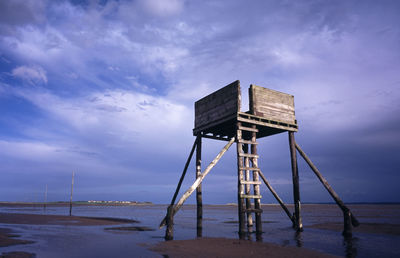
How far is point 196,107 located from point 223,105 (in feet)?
9.19

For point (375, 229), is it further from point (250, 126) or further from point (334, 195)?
point (250, 126)

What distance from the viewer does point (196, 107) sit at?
16641 mm

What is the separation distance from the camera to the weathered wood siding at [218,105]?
13534 millimetres

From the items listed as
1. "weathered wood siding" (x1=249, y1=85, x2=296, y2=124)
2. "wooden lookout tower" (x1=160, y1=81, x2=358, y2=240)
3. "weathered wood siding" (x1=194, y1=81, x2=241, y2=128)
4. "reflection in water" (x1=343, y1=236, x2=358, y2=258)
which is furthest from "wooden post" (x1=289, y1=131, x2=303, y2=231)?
"weathered wood siding" (x1=194, y1=81, x2=241, y2=128)

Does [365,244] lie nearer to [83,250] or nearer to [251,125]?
[251,125]

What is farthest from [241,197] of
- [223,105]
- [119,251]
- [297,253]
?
[119,251]

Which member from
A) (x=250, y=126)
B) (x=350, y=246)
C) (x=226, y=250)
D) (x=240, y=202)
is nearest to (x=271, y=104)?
(x=250, y=126)

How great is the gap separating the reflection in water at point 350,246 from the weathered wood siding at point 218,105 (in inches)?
307

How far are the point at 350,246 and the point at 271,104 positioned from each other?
26.4 ft

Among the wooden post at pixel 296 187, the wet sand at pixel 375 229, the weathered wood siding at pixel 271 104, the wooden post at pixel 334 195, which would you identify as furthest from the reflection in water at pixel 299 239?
the weathered wood siding at pixel 271 104

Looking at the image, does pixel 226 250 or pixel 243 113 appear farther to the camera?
pixel 243 113

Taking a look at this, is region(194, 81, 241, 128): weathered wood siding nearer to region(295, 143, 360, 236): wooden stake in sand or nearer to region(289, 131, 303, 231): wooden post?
region(289, 131, 303, 231): wooden post

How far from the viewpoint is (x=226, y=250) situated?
30.6ft

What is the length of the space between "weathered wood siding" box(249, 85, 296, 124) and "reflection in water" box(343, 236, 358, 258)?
6965 millimetres
